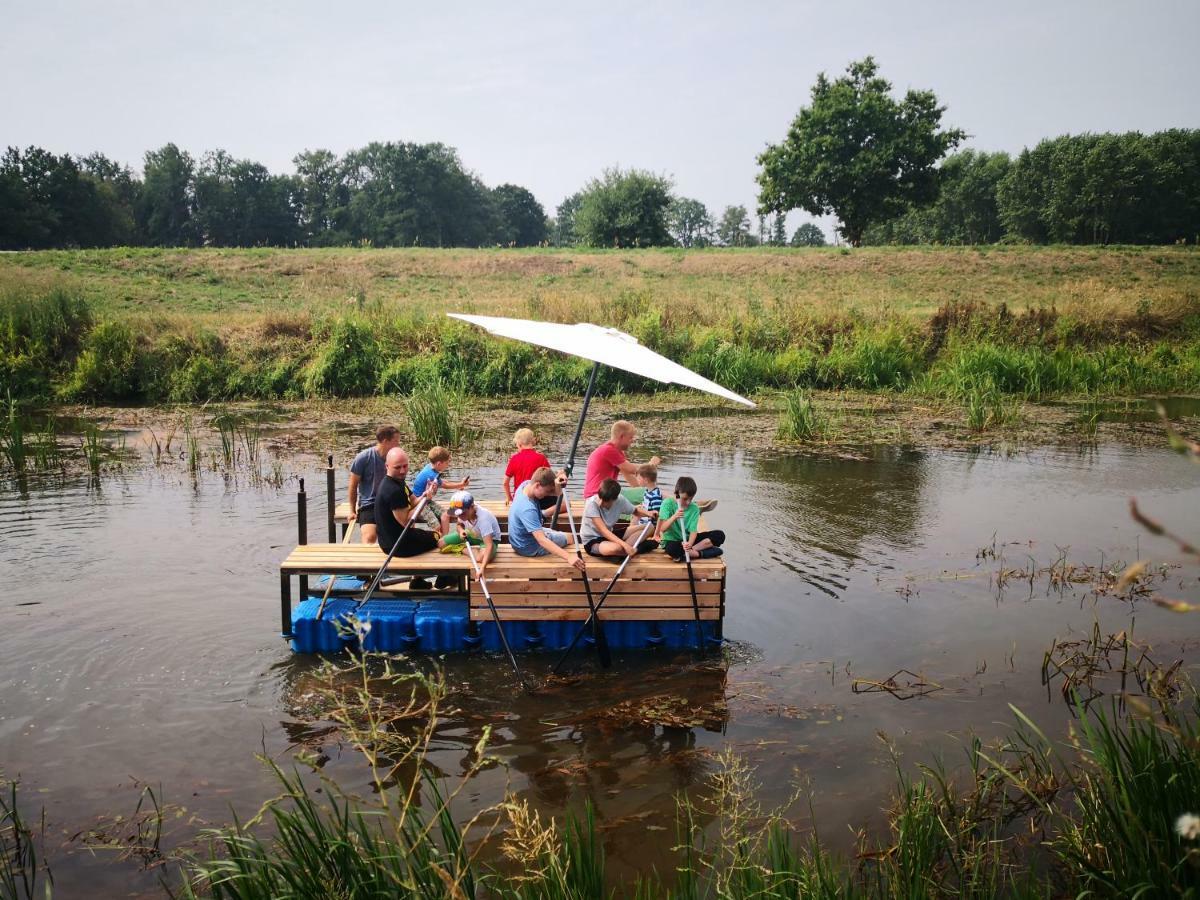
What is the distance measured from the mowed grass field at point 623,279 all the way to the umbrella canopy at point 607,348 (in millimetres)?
16403

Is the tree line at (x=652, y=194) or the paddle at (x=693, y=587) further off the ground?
the tree line at (x=652, y=194)

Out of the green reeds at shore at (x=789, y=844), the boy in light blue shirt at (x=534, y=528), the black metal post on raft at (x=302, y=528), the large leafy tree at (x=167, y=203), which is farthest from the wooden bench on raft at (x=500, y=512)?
the large leafy tree at (x=167, y=203)

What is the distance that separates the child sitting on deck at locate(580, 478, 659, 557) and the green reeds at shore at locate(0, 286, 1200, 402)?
13563mm

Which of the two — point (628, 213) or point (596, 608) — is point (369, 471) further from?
point (628, 213)

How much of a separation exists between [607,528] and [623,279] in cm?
3772

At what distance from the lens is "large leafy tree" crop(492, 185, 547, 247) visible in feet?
387

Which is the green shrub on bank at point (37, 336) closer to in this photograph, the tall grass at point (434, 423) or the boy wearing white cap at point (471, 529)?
the tall grass at point (434, 423)

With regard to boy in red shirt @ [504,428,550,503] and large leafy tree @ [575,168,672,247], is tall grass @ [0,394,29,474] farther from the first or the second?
large leafy tree @ [575,168,672,247]

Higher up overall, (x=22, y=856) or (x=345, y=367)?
(x=345, y=367)

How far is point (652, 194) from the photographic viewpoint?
7944 cm

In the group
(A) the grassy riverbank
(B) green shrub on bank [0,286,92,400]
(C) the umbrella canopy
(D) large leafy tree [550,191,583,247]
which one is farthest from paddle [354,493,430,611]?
(D) large leafy tree [550,191,583,247]

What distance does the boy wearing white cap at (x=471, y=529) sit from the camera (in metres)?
8.38

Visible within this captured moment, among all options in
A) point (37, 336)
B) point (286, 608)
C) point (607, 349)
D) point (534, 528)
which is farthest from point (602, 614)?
point (37, 336)

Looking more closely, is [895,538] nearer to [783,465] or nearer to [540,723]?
[783,465]
